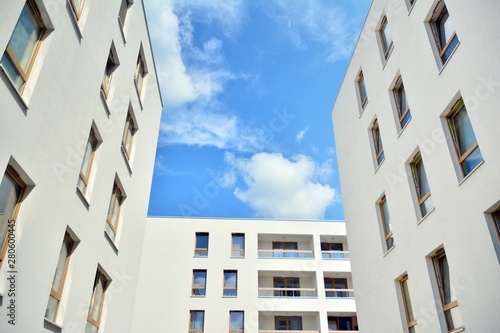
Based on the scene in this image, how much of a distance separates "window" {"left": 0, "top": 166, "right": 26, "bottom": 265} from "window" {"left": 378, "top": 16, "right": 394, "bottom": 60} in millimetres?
10448

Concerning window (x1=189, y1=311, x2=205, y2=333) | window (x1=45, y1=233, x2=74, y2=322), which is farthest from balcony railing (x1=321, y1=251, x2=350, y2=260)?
window (x1=45, y1=233, x2=74, y2=322)

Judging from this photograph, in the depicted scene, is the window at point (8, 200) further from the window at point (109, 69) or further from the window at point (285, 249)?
the window at point (285, 249)

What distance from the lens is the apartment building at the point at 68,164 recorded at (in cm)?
617

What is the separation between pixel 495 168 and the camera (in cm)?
712

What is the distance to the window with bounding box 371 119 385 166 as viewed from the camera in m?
12.8

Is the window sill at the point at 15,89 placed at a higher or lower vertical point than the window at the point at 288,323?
lower

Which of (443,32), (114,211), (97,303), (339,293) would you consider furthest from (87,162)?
(339,293)

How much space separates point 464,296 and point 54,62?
346 inches

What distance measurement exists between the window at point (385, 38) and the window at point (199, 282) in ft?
66.3

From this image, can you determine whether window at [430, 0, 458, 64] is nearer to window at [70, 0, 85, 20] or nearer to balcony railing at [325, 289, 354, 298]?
window at [70, 0, 85, 20]

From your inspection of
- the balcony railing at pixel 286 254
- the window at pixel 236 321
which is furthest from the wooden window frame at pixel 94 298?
the balcony railing at pixel 286 254

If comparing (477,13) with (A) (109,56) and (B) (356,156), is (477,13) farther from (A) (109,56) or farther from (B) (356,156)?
(A) (109,56)

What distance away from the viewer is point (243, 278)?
27.8m

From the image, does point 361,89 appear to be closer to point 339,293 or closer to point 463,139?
point 463,139
